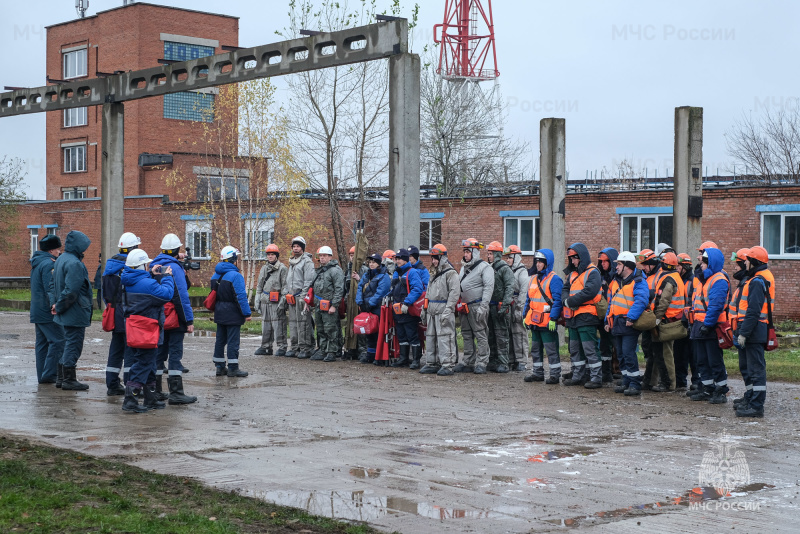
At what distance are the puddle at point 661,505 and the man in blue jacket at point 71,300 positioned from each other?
29.4 ft

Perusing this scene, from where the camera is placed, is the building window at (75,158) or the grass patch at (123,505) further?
the building window at (75,158)

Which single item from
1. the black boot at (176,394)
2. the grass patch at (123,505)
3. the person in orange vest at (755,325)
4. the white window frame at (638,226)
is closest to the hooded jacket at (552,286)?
the person in orange vest at (755,325)

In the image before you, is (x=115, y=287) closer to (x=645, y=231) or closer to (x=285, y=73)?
(x=285, y=73)

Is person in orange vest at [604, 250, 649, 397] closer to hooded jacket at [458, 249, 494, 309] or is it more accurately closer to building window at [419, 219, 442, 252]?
hooded jacket at [458, 249, 494, 309]

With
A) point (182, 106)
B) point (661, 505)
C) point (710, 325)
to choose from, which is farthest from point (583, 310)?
point (182, 106)

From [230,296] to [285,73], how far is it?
21.7 feet

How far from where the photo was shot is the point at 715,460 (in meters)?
9.09

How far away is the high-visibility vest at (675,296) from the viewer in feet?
45.9

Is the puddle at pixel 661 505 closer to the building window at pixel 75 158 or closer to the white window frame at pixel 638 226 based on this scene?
the white window frame at pixel 638 226

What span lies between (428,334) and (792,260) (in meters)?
19.5

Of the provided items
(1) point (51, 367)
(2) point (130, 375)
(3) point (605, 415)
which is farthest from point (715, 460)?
(1) point (51, 367)

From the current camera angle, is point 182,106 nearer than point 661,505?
No

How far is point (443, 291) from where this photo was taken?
1625 centimetres

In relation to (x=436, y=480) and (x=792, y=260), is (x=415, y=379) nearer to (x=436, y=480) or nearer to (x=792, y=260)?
(x=436, y=480)
